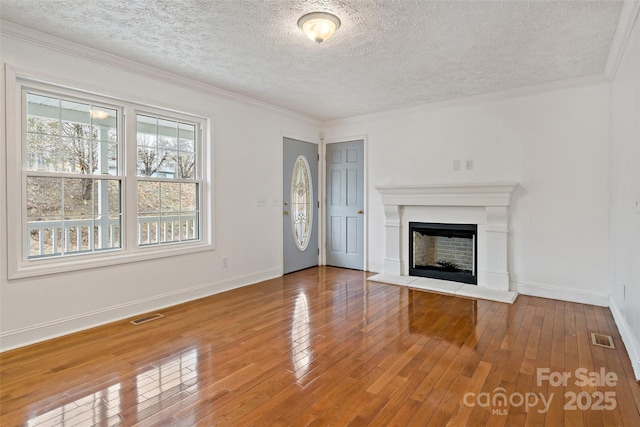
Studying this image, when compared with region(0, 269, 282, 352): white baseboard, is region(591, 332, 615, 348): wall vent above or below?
below

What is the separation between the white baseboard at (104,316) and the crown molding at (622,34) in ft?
14.7

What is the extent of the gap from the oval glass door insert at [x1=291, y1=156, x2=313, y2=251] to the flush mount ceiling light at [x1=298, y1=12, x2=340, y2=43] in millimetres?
2896

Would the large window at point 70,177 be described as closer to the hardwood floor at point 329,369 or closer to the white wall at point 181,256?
the white wall at point 181,256

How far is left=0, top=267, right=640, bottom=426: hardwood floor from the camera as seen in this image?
1872mm

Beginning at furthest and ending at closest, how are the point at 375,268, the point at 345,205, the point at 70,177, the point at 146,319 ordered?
1. the point at 345,205
2. the point at 375,268
3. the point at 146,319
4. the point at 70,177

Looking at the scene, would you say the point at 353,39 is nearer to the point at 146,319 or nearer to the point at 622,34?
the point at 622,34

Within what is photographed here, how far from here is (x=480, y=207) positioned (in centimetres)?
441

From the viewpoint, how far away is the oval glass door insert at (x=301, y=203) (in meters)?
5.48

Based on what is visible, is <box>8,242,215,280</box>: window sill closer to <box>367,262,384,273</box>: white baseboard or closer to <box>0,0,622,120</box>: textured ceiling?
<box>0,0,622,120</box>: textured ceiling

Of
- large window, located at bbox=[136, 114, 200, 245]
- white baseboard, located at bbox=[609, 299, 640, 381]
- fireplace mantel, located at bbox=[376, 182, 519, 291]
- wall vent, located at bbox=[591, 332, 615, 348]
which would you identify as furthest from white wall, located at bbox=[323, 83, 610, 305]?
large window, located at bbox=[136, 114, 200, 245]

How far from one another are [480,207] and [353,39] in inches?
107

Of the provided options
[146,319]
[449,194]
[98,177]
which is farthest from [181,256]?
[449,194]

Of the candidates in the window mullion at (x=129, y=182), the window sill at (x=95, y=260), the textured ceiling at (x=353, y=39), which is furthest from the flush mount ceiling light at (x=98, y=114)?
the window sill at (x=95, y=260)

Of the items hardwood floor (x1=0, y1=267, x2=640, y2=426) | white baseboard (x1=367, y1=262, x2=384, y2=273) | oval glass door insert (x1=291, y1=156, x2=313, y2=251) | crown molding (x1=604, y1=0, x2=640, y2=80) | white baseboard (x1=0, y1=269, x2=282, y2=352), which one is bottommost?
hardwood floor (x1=0, y1=267, x2=640, y2=426)
